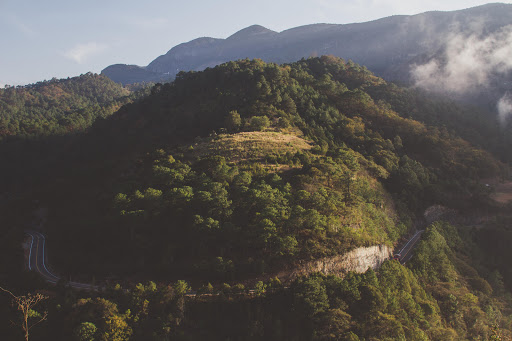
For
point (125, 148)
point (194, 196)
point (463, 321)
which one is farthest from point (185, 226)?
point (125, 148)

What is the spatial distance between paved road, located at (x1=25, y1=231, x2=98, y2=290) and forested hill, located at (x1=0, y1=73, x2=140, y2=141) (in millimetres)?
61641

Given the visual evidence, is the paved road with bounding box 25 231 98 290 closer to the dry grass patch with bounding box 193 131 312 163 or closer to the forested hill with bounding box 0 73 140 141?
the dry grass patch with bounding box 193 131 312 163

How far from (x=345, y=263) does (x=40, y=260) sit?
32047 mm

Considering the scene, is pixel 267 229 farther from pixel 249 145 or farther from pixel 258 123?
pixel 258 123

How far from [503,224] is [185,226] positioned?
44735 millimetres

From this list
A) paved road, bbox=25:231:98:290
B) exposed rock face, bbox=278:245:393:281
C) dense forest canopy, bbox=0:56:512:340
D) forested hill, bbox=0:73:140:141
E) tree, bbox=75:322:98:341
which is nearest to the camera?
tree, bbox=75:322:98:341

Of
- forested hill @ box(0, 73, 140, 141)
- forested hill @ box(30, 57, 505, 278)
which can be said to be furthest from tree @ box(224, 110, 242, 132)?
forested hill @ box(0, 73, 140, 141)

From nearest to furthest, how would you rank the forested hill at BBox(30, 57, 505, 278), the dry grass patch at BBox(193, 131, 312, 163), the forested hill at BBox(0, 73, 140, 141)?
the forested hill at BBox(30, 57, 505, 278) < the dry grass patch at BBox(193, 131, 312, 163) < the forested hill at BBox(0, 73, 140, 141)

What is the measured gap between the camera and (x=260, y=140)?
149 ft

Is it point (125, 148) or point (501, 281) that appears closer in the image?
point (501, 281)

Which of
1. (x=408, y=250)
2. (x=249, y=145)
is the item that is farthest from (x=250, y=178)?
(x=408, y=250)

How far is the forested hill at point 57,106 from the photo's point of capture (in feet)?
311

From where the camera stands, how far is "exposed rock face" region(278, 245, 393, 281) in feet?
83.5

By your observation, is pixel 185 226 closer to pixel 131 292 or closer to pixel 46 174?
pixel 131 292
